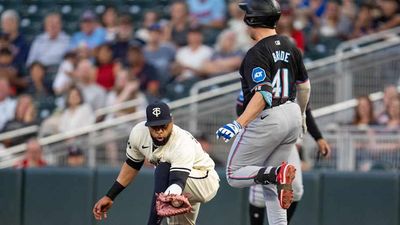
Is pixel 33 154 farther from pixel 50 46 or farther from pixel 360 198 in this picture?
pixel 360 198

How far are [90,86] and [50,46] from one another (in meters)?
1.62

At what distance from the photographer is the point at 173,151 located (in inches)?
291

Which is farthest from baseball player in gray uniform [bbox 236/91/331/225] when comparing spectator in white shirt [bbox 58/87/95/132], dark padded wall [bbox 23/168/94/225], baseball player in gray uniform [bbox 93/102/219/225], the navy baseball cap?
spectator in white shirt [bbox 58/87/95/132]

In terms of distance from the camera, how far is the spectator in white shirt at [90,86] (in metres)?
13.4

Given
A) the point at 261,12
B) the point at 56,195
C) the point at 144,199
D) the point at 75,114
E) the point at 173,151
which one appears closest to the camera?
the point at 173,151

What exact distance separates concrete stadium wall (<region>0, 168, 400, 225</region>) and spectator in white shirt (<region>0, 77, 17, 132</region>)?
3047 millimetres

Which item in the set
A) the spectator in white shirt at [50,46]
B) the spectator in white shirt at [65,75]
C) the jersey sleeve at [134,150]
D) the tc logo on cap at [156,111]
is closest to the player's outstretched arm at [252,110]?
the tc logo on cap at [156,111]

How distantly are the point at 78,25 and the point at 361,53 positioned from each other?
15.8 ft

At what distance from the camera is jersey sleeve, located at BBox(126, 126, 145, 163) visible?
764 cm

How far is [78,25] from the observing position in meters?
15.6

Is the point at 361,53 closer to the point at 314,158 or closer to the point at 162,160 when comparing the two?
the point at 314,158

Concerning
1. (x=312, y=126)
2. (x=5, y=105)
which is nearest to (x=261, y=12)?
(x=312, y=126)

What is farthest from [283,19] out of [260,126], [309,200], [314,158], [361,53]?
[260,126]

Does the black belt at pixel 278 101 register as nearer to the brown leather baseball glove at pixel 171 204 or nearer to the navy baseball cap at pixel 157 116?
the navy baseball cap at pixel 157 116
